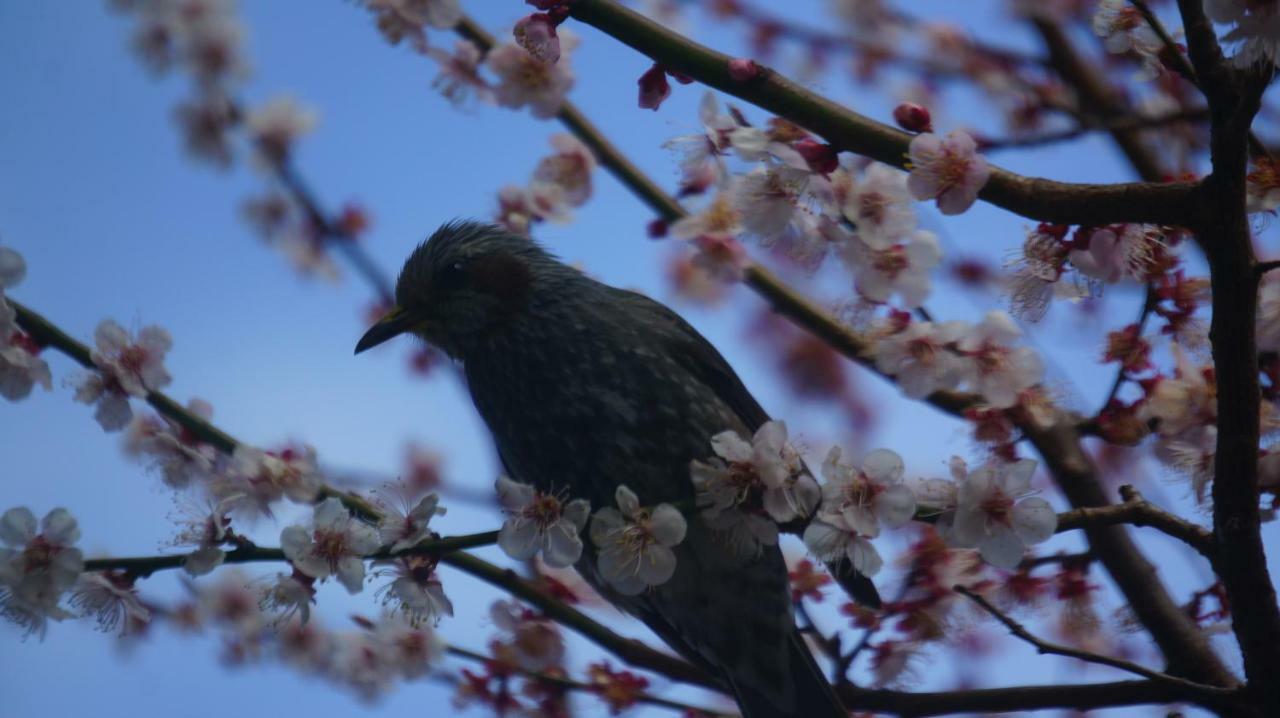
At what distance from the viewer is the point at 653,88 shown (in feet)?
6.86

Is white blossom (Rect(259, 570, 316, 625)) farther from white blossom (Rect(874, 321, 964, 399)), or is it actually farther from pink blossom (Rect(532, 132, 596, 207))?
pink blossom (Rect(532, 132, 596, 207))

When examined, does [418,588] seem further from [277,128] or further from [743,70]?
[277,128]

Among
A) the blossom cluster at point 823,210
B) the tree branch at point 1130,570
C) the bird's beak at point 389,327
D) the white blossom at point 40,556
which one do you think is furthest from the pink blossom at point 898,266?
the white blossom at point 40,556

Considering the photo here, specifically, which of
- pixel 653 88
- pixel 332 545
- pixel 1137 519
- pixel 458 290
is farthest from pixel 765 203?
pixel 458 290

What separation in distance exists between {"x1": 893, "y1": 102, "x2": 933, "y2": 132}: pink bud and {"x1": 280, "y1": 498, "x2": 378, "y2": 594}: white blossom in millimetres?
1226

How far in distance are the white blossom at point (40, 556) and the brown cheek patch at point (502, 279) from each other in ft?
4.74

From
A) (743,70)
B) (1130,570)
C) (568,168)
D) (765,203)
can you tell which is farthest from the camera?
(568,168)

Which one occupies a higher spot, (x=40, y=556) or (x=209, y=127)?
(x=209, y=127)

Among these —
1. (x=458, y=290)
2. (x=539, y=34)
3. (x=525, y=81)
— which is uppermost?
(x=525, y=81)

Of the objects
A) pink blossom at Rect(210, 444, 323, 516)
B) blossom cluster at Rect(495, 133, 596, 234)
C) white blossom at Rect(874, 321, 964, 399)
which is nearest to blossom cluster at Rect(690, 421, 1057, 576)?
white blossom at Rect(874, 321, 964, 399)

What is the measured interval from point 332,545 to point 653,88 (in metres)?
1.04

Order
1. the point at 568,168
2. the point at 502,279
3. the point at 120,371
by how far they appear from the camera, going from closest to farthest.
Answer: the point at 120,371
the point at 502,279
the point at 568,168

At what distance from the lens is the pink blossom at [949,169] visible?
6.32 ft

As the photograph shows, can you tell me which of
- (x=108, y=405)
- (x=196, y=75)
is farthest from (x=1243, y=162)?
(x=196, y=75)
